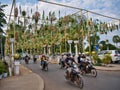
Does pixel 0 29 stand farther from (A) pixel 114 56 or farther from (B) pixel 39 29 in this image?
(B) pixel 39 29

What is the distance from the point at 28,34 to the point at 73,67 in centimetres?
6557

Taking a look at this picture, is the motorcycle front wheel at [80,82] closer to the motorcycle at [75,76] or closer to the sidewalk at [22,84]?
the motorcycle at [75,76]

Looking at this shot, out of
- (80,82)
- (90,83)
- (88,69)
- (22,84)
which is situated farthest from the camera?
(88,69)

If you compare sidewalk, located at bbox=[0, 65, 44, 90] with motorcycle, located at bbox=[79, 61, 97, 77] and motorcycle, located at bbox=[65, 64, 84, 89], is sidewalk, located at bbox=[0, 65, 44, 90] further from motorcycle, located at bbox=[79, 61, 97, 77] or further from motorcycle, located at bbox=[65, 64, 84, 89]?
motorcycle, located at bbox=[79, 61, 97, 77]

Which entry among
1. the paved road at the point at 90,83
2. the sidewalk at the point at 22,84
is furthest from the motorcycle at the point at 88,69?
the sidewalk at the point at 22,84

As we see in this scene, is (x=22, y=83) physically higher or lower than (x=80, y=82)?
lower

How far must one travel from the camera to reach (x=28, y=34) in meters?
79.8

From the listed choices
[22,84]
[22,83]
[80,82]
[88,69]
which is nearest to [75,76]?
[80,82]

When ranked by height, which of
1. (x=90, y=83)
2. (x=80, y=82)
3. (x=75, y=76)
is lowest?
(x=90, y=83)

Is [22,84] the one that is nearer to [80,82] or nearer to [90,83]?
[80,82]

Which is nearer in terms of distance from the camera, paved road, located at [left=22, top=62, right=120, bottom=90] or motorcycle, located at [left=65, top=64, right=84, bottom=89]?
paved road, located at [left=22, top=62, right=120, bottom=90]

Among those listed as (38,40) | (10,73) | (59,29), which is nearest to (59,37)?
(59,29)

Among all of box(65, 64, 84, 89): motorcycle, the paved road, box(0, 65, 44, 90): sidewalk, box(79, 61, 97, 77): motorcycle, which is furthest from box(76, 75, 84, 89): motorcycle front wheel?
box(79, 61, 97, 77): motorcycle

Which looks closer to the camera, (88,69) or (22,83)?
(22,83)
